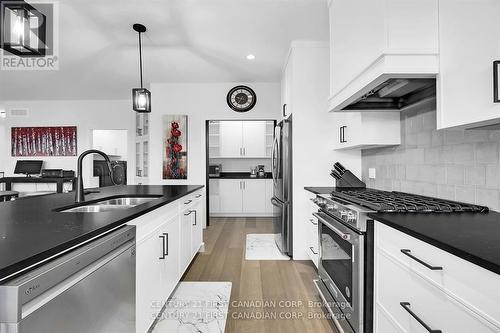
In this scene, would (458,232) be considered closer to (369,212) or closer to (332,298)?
(369,212)

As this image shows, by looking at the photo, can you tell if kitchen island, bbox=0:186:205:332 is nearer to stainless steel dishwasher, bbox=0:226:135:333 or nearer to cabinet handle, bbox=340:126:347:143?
stainless steel dishwasher, bbox=0:226:135:333

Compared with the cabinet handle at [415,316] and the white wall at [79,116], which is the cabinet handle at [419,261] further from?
the white wall at [79,116]

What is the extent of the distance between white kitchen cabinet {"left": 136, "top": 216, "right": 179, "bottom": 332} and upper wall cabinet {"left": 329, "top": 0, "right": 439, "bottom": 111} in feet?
5.22

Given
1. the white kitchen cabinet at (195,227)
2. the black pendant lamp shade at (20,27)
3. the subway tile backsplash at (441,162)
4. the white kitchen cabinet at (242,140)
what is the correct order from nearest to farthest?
the black pendant lamp shade at (20,27), the subway tile backsplash at (441,162), the white kitchen cabinet at (195,227), the white kitchen cabinet at (242,140)

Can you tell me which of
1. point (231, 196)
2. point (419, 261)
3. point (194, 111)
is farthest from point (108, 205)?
point (231, 196)

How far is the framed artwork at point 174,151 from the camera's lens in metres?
4.88

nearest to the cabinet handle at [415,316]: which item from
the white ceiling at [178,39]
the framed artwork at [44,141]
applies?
the white ceiling at [178,39]

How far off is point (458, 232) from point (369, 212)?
0.44 meters

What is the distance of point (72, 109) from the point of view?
6273mm

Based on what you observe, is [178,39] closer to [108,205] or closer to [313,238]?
A: [108,205]

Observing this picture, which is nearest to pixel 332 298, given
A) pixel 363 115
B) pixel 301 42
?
pixel 363 115

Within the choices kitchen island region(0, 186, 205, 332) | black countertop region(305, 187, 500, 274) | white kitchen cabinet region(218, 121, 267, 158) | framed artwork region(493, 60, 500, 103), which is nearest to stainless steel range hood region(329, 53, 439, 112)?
framed artwork region(493, 60, 500, 103)

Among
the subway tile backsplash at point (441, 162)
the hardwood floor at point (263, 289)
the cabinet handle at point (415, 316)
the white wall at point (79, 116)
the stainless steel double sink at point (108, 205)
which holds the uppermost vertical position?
the white wall at point (79, 116)

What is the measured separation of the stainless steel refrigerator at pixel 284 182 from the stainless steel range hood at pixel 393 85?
1095 mm
